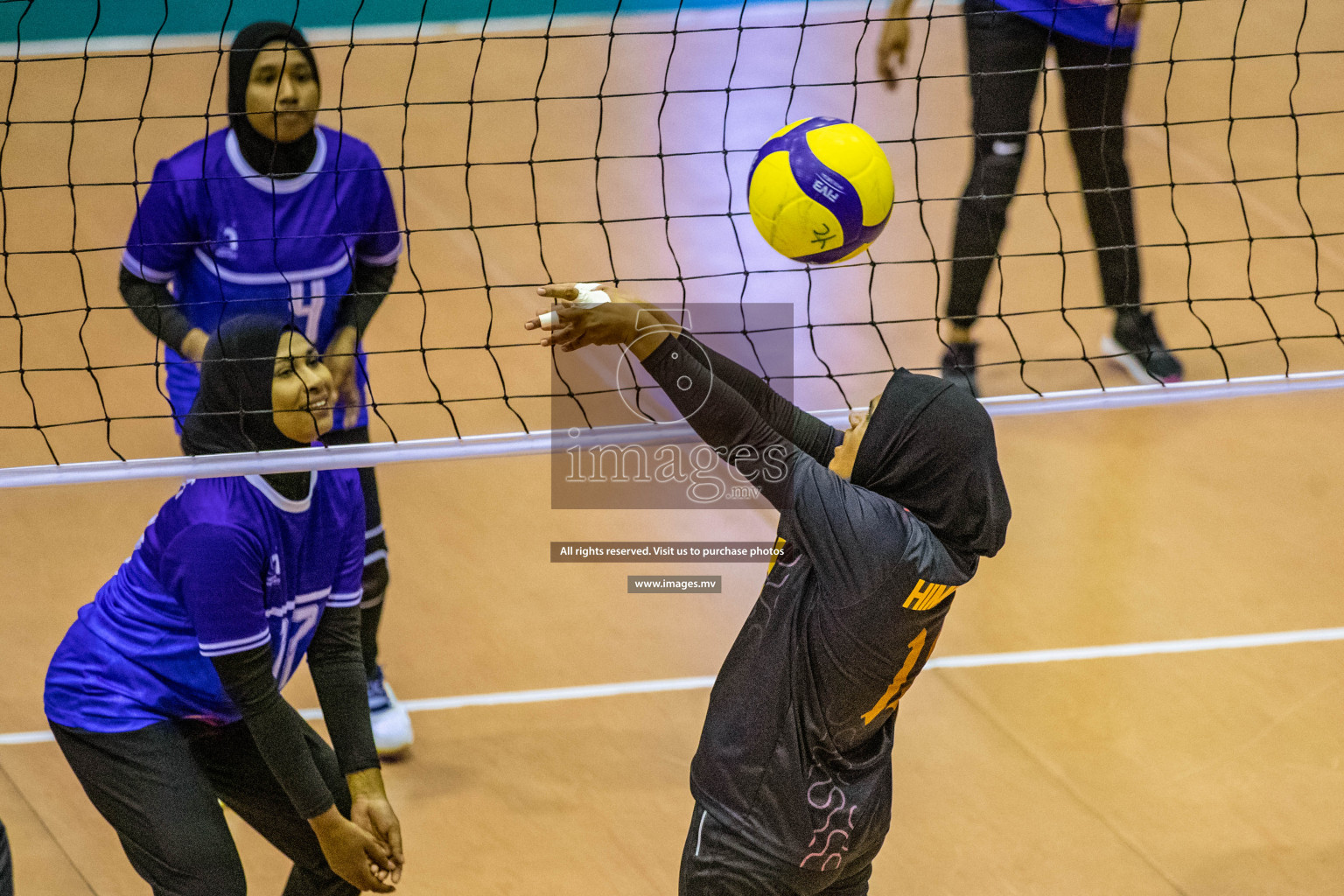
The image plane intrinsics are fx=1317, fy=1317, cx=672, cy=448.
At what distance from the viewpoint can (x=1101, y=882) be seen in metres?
3.04

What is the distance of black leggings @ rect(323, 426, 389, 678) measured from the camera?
321 centimetres

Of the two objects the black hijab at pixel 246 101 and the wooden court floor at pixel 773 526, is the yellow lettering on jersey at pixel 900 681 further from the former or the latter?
the black hijab at pixel 246 101

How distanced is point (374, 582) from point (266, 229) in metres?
0.90

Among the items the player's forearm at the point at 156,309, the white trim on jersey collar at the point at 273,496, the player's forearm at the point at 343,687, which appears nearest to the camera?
the white trim on jersey collar at the point at 273,496

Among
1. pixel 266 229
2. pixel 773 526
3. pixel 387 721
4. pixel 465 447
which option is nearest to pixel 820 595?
pixel 465 447

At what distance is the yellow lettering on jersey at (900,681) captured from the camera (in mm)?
2176

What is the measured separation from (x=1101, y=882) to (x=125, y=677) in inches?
85.5

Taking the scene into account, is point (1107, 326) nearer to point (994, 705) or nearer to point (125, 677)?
point (994, 705)

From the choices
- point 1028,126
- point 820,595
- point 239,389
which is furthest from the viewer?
point 1028,126

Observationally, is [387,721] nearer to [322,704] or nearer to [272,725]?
[322,704]

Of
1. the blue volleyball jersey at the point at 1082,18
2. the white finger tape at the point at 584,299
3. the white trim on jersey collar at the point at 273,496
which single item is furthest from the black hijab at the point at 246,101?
the blue volleyball jersey at the point at 1082,18

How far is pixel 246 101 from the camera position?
3.15 metres

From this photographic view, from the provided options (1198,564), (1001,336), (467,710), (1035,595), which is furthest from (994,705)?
(1001,336)

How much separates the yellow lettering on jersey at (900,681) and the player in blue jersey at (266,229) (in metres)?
1.44
